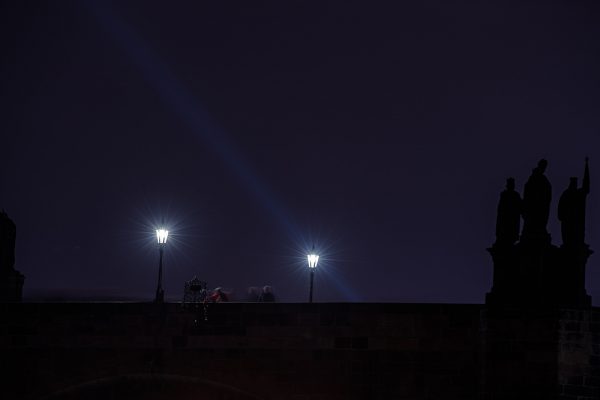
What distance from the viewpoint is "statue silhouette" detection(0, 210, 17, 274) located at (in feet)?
65.8

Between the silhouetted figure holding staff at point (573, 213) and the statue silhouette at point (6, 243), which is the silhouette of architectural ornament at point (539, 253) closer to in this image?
the silhouetted figure holding staff at point (573, 213)

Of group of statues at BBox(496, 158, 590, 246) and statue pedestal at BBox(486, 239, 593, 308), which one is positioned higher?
group of statues at BBox(496, 158, 590, 246)

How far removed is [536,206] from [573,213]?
87 centimetres

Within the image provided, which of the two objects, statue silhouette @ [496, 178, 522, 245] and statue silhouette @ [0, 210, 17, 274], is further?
statue silhouette @ [0, 210, 17, 274]

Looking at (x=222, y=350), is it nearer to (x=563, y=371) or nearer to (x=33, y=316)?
(x=33, y=316)

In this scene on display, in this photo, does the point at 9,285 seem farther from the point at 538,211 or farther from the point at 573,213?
the point at 573,213

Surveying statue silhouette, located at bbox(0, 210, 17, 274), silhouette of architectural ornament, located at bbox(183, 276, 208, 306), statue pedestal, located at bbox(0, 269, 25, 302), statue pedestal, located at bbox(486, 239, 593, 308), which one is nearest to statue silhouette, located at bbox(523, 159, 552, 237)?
statue pedestal, located at bbox(486, 239, 593, 308)

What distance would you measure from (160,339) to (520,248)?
305 inches

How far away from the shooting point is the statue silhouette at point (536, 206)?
635 inches

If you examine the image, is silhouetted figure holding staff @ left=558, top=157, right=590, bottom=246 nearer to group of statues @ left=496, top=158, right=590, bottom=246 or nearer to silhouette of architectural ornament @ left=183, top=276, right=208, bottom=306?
group of statues @ left=496, top=158, right=590, bottom=246

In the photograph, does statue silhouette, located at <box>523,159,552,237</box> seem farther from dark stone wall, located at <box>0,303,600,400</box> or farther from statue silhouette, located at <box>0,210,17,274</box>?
statue silhouette, located at <box>0,210,17,274</box>

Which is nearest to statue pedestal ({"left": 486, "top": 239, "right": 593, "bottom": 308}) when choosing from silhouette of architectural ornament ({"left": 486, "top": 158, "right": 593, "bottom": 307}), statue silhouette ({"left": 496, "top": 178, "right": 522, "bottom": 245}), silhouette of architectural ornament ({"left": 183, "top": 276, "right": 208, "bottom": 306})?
silhouette of architectural ornament ({"left": 486, "top": 158, "right": 593, "bottom": 307})

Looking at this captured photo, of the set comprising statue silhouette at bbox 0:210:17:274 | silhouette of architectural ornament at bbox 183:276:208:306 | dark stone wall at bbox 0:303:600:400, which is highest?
statue silhouette at bbox 0:210:17:274

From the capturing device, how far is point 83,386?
52.1 feet
